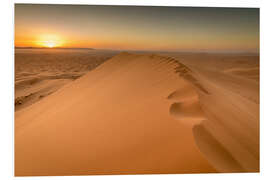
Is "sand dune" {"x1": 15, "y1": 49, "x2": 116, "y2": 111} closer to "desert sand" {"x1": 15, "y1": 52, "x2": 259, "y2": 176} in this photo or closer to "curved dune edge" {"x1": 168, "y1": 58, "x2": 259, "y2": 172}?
"desert sand" {"x1": 15, "y1": 52, "x2": 259, "y2": 176}

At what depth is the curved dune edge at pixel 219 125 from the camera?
238cm

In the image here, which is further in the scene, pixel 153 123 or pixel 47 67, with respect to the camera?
pixel 47 67

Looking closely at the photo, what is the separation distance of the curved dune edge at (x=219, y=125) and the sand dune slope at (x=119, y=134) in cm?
2

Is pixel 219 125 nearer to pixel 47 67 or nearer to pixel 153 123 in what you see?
pixel 153 123

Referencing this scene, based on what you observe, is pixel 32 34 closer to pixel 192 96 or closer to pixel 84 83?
pixel 84 83

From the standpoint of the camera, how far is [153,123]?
8.52ft

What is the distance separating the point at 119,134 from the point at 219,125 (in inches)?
45.9

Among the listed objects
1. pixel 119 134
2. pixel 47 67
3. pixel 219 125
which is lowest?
pixel 119 134

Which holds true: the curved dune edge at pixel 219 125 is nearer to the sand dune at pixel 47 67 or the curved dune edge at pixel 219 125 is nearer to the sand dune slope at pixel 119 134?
the sand dune slope at pixel 119 134

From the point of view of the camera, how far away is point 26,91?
3.58 m

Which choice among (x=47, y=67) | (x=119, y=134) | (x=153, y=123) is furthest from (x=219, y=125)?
(x=47, y=67)

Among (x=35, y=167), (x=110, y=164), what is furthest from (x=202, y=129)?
(x=35, y=167)

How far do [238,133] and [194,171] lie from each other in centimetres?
78

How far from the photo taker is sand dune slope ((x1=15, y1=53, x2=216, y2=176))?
242cm
